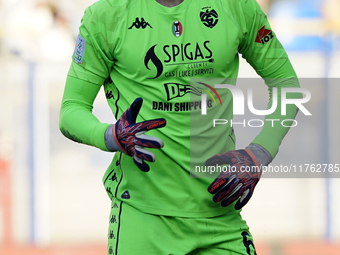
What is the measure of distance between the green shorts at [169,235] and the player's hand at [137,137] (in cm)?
27

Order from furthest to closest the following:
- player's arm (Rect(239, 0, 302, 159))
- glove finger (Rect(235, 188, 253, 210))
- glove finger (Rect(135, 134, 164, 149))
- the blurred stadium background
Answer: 1. the blurred stadium background
2. player's arm (Rect(239, 0, 302, 159))
3. glove finger (Rect(235, 188, 253, 210))
4. glove finger (Rect(135, 134, 164, 149))

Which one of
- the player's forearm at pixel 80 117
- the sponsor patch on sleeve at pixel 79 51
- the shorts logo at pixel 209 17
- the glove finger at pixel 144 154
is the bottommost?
the glove finger at pixel 144 154

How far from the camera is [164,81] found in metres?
1.69

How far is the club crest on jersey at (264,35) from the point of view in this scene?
1.86 meters

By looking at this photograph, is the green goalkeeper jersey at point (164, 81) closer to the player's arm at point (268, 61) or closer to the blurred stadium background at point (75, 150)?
the player's arm at point (268, 61)

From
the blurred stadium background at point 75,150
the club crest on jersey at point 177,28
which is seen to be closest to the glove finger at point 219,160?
the club crest on jersey at point 177,28

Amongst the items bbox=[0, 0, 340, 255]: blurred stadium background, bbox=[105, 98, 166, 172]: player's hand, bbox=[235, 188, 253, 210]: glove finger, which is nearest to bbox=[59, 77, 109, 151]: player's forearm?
bbox=[105, 98, 166, 172]: player's hand

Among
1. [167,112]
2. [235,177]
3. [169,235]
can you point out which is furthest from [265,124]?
[169,235]

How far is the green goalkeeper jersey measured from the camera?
1.67m

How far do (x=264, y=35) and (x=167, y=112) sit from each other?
1.71ft

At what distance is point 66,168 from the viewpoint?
204 inches

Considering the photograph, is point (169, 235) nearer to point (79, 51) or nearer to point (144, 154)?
point (144, 154)

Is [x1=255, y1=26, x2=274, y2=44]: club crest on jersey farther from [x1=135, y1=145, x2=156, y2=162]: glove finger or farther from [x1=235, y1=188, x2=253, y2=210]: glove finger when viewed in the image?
[x1=135, y1=145, x2=156, y2=162]: glove finger

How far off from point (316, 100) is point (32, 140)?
3160 millimetres
